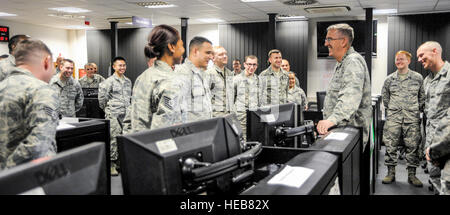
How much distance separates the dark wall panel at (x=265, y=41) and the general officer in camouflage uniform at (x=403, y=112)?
482 centimetres

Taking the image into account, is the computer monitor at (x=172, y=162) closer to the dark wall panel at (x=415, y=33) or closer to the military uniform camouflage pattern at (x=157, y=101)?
the military uniform camouflage pattern at (x=157, y=101)

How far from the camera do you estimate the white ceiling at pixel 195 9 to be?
7.31 metres

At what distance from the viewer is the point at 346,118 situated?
2.34m

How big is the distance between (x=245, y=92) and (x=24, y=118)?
3.27 meters


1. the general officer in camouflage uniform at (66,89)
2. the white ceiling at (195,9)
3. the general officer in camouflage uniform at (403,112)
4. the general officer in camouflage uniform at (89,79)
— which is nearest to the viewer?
the general officer in camouflage uniform at (403,112)

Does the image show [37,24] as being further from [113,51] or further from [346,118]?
[346,118]

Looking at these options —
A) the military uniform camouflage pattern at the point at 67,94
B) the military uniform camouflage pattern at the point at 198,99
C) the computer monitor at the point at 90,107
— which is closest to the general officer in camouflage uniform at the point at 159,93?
the military uniform camouflage pattern at the point at 198,99

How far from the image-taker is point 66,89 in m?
4.95

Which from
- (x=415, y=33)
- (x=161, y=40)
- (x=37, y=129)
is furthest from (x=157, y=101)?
(x=415, y=33)

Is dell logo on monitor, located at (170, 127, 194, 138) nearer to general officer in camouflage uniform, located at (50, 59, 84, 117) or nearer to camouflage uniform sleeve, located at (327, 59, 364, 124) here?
camouflage uniform sleeve, located at (327, 59, 364, 124)

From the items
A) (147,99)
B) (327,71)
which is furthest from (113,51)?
(147,99)

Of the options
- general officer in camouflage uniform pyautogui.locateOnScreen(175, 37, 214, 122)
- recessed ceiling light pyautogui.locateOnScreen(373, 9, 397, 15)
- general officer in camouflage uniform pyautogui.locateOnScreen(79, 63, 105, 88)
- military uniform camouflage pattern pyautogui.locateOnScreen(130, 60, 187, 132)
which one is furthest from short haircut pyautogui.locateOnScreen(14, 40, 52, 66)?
recessed ceiling light pyautogui.locateOnScreen(373, 9, 397, 15)
